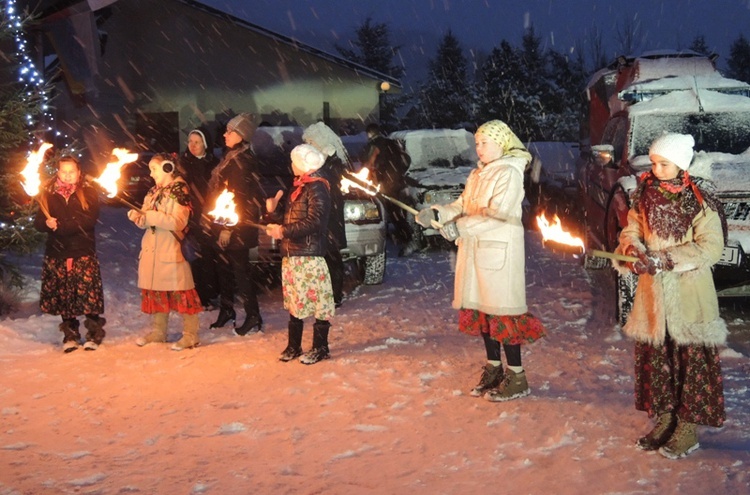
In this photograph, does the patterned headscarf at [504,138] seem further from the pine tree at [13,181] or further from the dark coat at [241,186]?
the pine tree at [13,181]

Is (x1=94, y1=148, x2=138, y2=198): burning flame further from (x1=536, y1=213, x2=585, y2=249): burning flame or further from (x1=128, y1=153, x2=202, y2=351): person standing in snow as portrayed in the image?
(x1=536, y1=213, x2=585, y2=249): burning flame

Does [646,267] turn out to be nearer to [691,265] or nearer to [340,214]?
[691,265]

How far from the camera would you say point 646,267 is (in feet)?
16.2

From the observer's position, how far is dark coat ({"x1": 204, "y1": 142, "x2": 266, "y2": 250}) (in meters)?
8.38

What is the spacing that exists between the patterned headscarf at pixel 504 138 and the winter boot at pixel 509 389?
1.53 meters

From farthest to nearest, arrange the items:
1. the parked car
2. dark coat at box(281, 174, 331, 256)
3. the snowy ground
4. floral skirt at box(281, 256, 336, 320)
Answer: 1. the parked car
2. floral skirt at box(281, 256, 336, 320)
3. dark coat at box(281, 174, 331, 256)
4. the snowy ground

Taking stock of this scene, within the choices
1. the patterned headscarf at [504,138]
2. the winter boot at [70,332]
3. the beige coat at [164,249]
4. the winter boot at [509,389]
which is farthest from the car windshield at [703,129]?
the winter boot at [70,332]

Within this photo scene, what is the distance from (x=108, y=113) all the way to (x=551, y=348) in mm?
20267

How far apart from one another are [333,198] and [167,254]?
205 centimetres

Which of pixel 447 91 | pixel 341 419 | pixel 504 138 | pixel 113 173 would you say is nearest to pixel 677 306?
pixel 504 138

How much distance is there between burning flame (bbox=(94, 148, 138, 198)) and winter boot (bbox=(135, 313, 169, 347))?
1348 millimetres

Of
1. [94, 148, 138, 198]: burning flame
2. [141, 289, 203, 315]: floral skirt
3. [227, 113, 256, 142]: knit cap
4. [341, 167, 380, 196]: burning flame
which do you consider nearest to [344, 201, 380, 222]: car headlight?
[341, 167, 380, 196]: burning flame

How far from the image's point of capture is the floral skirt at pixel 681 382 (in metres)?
4.97

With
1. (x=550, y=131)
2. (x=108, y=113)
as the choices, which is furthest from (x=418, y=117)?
(x=108, y=113)
